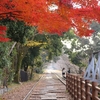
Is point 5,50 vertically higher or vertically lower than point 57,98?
higher

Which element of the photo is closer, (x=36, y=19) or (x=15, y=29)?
(x=36, y=19)

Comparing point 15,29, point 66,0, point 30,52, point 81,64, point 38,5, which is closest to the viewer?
point 38,5

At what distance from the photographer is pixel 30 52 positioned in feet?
112

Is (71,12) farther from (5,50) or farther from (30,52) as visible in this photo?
(30,52)

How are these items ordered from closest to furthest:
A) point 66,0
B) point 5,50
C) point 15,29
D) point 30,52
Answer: point 66,0 → point 15,29 → point 5,50 → point 30,52

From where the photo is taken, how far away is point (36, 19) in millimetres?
11047

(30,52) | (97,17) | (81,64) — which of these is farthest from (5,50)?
(81,64)

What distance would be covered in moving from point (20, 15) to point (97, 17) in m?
3.76

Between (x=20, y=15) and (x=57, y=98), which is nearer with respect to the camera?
(x=20, y=15)

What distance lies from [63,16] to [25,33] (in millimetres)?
3209

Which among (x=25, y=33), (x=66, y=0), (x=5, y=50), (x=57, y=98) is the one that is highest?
(x=66, y=0)

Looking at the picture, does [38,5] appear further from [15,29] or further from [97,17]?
[15,29]

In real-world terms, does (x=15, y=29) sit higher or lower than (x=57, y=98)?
higher

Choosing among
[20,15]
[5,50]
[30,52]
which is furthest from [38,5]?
[30,52]
